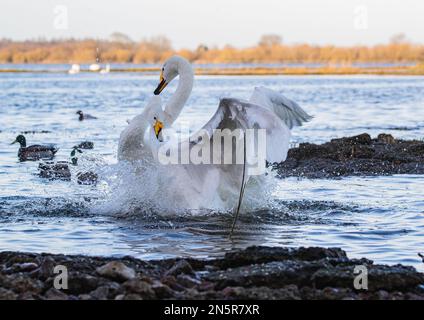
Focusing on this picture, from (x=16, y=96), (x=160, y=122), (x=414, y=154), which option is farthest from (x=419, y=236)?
(x=16, y=96)

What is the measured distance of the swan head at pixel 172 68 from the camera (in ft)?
36.5

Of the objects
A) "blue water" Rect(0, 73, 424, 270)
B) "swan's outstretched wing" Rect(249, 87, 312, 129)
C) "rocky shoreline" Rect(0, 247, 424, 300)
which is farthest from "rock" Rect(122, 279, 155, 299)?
"swan's outstretched wing" Rect(249, 87, 312, 129)

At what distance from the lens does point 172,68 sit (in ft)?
37.2

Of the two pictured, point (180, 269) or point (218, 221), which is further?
point (218, 221)

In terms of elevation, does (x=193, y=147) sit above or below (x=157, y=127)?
below

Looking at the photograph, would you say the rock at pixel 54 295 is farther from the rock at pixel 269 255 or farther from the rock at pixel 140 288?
the rock at pixel 269 255

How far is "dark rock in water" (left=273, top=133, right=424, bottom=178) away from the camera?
14266 millimetres

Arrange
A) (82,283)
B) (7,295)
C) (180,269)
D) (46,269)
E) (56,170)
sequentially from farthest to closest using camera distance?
(56,170)
(180,269)
(46,269)
(82,283)
(7,295)

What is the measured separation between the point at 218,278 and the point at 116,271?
2.61ft

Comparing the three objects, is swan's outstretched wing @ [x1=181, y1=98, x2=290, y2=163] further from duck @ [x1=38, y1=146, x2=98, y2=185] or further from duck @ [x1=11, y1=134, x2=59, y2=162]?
duck @ [x1=11, y1=134, x2=59, y2=162]

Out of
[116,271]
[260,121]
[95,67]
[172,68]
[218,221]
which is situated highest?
[172,68]

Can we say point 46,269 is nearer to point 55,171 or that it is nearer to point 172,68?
point 172,68

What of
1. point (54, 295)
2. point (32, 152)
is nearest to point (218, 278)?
point (54, 295)
